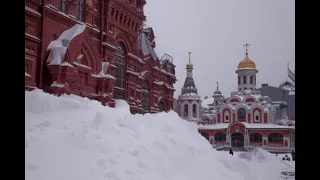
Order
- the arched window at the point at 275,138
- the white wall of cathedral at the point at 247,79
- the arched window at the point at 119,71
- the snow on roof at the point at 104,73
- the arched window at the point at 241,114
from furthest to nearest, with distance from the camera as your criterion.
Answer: the white wall of cathedral at the point at 247,79, the arched window at the point at 241,114, the arched window at the point at 275,138, the arched window at the point at 119,71, the snow on roof at the point at 104,73

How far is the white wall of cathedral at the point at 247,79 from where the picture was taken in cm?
4225

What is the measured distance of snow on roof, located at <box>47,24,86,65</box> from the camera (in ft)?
39.8

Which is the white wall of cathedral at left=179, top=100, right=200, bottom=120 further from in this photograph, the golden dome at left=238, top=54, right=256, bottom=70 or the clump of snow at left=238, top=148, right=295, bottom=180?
the clump of snow at left=238, top=148, right=295, bottom=180

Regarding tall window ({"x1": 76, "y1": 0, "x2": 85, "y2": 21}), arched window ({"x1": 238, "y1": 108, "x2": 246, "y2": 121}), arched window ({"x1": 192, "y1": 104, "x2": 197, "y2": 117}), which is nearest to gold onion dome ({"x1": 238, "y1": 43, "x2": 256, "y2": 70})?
arched window ({"x1": 238, "y1": 108, "x2": 246, "y2": 121})

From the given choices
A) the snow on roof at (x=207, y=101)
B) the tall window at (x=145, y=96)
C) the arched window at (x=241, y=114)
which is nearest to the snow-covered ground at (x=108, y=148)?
the tall window at (x=145, y=96)

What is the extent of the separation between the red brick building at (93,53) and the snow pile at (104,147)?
5.70 feet

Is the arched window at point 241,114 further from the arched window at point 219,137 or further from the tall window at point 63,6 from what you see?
the tall window at point 63,6

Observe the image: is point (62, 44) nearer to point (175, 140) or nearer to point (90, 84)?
point (90, 84)

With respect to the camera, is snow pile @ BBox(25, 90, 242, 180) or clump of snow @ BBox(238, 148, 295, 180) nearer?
snow pile @ BBox(25, 90, 242, 180)

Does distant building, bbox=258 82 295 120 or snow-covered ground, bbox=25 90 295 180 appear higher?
distant building, bbox=258 82 295 120

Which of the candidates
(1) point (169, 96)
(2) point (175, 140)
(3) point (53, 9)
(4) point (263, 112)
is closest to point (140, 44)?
(1) point (169, 96)

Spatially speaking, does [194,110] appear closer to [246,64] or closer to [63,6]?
[246,64]

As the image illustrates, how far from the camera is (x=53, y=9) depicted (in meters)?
12.7

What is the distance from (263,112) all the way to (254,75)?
20.9 feet
